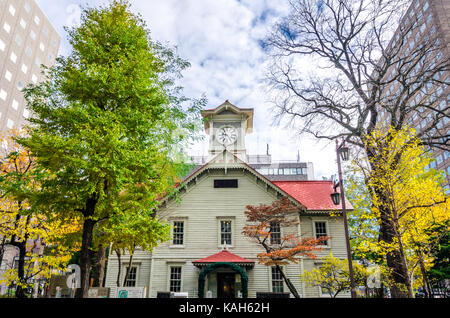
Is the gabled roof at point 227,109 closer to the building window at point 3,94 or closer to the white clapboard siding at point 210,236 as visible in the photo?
the white clapboard siding at point 210,236

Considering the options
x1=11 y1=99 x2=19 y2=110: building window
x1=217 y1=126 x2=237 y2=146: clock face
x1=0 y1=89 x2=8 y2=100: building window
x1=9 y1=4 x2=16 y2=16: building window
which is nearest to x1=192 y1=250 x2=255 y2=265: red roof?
x1=217 y1=126 x2=237 y2=146: clock face

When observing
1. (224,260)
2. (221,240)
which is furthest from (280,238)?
(221,240)

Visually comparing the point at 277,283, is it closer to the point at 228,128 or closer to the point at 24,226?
the point at 228,128

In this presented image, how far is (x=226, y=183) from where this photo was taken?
71.9 feet

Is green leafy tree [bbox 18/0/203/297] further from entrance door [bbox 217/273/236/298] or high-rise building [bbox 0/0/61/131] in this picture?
high-rise building [bbox 0/0/61/131]

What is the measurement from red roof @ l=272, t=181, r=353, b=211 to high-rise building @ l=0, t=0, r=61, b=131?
1750 inches

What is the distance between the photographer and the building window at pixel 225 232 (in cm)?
2056

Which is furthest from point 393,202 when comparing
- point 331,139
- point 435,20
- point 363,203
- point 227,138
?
point 435,20

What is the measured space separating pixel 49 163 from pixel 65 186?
95 cm

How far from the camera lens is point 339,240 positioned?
20797 millimetres

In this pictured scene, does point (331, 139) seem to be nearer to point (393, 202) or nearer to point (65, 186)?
point (393, 202)

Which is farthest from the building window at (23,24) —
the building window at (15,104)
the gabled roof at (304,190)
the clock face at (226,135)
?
the gabled roof at (304,190)

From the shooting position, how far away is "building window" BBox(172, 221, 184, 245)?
20.7 meters
